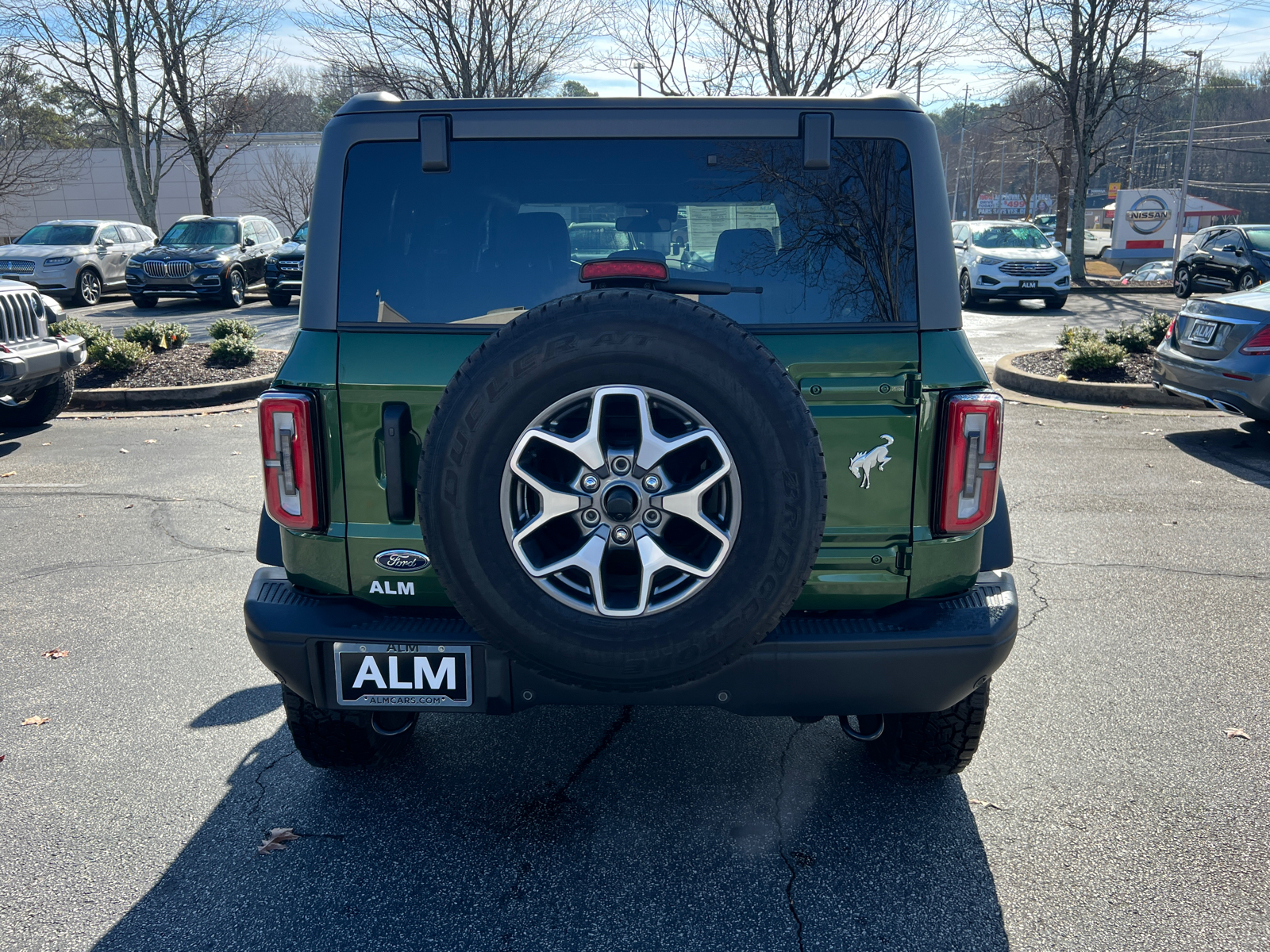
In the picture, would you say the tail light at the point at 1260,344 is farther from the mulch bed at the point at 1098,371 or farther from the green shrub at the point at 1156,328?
the green shrub at the point at 1156,328

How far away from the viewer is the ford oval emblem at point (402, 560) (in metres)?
2.60

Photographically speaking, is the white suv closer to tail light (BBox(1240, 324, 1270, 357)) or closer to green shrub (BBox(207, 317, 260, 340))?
tail light (BBox(1240, 324, 1270, 357))

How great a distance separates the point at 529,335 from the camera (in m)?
2.23

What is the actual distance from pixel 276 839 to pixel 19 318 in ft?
23.0

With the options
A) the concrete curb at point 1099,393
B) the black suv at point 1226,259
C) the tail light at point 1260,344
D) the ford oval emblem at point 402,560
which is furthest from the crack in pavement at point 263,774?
the black suv at point 1226,259

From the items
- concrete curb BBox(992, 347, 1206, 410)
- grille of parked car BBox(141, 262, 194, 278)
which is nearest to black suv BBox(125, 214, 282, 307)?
grille of parked car BBox(141, 262, 194, 278)

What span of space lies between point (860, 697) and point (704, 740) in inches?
40.5

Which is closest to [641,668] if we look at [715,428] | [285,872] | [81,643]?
[715,428]

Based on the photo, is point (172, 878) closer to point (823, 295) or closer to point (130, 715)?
point (130, 715)

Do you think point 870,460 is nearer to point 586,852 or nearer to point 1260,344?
point 586,852

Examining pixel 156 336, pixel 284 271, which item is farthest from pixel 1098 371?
pixel 284 271

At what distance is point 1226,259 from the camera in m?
19.0

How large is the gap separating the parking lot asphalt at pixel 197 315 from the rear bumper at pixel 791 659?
11.9 meters

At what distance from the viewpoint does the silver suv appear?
19578 mm
